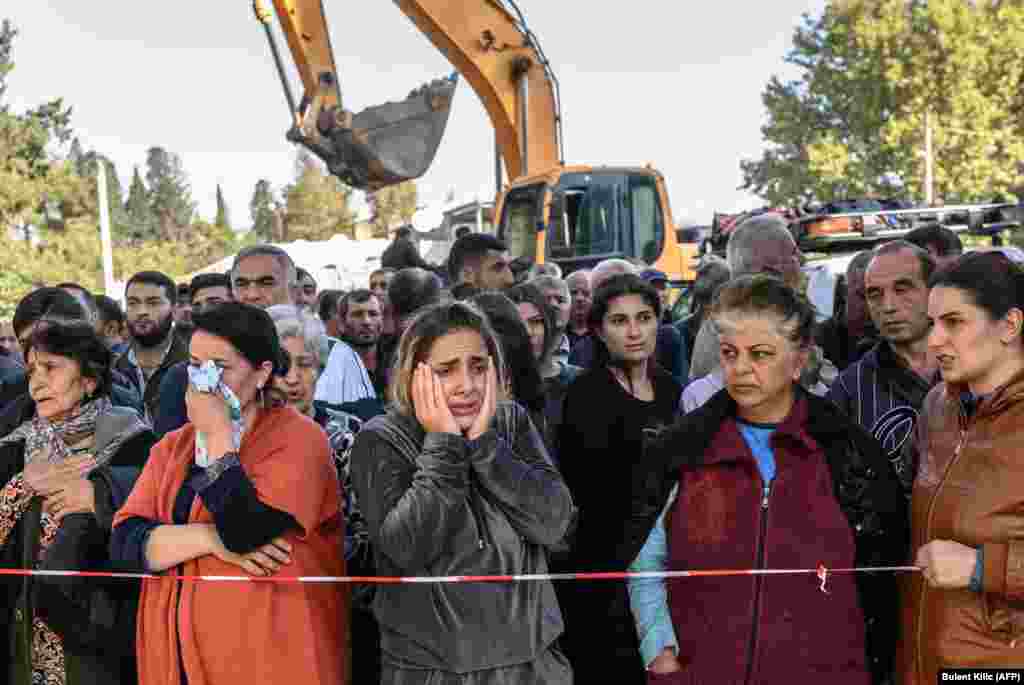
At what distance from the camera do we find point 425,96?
44.7 ft

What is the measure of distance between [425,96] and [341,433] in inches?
389

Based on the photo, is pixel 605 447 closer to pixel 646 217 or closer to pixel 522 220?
pixel 522 220

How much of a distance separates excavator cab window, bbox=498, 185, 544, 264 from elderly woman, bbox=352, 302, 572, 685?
1116 cm

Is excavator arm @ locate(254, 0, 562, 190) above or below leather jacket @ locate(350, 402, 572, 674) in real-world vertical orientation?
above

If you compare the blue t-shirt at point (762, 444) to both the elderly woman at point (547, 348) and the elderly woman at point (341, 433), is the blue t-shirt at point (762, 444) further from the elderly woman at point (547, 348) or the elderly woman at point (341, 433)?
the elderly woman at point (547, 348)

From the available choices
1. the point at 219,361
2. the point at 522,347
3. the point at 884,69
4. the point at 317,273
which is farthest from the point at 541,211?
the point at 884,69

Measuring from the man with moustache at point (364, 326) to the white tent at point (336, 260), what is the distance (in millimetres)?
20995

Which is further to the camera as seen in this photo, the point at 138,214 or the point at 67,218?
the point at 138,214

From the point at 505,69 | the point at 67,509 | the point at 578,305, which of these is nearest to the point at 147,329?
the point at 67,509

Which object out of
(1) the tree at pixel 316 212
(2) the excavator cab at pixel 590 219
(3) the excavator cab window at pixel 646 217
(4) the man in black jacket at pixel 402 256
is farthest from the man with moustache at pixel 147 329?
(1) the tree at pixel 316 212

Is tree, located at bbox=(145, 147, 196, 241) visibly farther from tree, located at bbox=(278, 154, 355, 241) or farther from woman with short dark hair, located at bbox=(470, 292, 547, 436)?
woman with short dark hair, located at bbox=(470, 292, 547, 436)

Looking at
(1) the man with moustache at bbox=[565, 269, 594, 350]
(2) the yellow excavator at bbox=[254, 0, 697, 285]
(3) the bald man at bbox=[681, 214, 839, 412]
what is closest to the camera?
(3) the bald man at bbox=[681, 214, 839, 412]

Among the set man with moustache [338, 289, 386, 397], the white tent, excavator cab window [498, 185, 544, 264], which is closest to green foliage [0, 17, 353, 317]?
the white tent

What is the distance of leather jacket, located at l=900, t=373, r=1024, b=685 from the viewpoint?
120 inches
